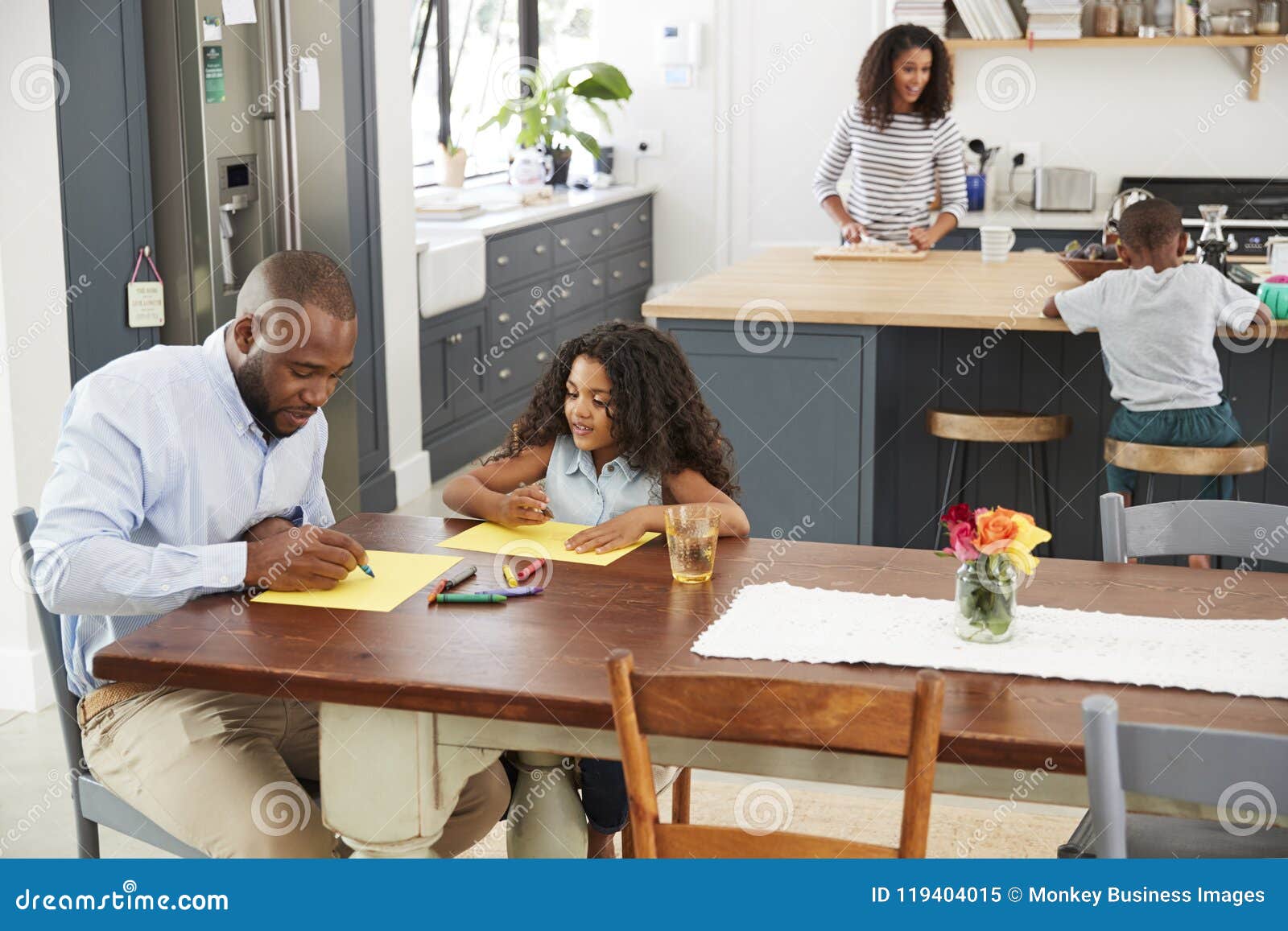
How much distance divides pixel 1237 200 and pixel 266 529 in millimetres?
5003

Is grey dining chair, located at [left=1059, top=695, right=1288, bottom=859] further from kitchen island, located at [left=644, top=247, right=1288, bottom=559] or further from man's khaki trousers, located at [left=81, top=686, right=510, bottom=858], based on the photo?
kitchen island, located at [left=644, top=247, right=1288, bottom=559]

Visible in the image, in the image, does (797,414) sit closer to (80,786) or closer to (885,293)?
(885,293)

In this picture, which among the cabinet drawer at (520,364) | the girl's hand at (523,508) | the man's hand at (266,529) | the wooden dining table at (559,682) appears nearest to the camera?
the wooden dining table at (559,682)

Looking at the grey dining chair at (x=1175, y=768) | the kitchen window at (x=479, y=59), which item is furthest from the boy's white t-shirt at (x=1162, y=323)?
the kitchen window at (x=479, y=59)

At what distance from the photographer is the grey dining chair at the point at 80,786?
6.15 feet

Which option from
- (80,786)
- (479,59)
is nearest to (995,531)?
(80,786)

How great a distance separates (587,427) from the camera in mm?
2324

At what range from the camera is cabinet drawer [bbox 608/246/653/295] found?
6730 millimetres

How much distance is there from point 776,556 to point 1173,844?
0.65m

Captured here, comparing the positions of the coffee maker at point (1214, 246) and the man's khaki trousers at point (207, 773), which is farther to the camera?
the coffee maker at point (1214, 246)

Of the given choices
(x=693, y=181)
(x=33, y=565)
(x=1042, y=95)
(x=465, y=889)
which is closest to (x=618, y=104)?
(x=693, y=181)

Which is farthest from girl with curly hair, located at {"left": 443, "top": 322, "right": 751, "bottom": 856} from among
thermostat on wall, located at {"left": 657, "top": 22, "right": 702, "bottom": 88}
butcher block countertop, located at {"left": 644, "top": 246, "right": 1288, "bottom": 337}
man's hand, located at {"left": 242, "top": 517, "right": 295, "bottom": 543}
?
thermostat on wall, located at {"left": 657, "top": 22, "right": 702, "bottom": 88}

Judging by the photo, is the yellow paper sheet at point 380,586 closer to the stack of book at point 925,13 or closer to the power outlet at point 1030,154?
the stack of book at point 925,13

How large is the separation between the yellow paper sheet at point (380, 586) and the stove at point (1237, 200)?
4462 mm
